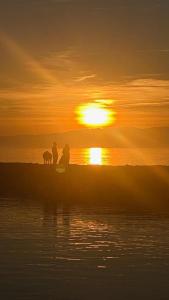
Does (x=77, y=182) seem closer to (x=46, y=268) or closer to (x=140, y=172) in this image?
(x=140, y=172)

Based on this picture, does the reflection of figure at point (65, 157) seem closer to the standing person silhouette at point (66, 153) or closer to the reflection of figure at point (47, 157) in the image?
the standing person silhouette at point (66, 153)

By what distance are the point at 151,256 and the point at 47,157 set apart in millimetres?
30744

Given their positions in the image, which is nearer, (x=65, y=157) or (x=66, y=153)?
(x=66, y=153)

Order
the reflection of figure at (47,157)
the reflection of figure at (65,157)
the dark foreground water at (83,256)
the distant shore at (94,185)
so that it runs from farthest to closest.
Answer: the reflection of figure at (47,157)
the reflection of figure at (65,157)
the distant shore at (94,185)
the dark foreground water at (83,256)

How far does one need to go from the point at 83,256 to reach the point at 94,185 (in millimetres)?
20495

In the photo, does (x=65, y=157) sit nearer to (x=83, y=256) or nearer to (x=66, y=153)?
(x=66, y=153)

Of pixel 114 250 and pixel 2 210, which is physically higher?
pixel 2 210

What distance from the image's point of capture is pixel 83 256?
19297 millimetres

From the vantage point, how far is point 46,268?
1755 centimetres

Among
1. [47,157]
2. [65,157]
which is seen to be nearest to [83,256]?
[65,157]

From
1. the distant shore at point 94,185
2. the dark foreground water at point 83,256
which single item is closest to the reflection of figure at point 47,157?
the distant shore at point 94,185

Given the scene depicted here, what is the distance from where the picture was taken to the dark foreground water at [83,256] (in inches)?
613

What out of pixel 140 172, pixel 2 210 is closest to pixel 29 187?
pixel 140 172

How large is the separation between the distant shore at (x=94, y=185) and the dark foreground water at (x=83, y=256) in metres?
6.59
